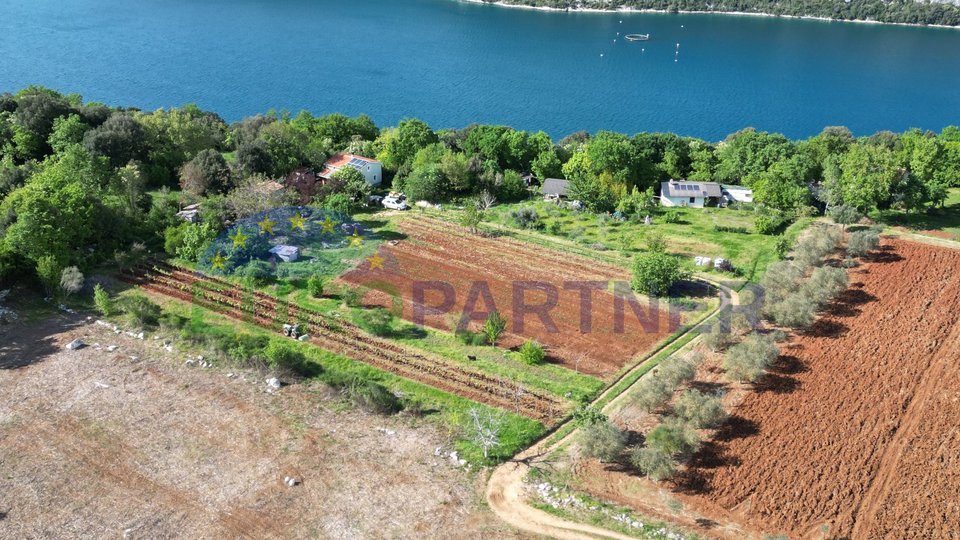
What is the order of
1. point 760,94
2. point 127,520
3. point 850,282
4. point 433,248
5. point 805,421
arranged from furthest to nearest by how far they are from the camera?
point 760,94
point 433,248
point 850,282
point 805,421
point 127,520

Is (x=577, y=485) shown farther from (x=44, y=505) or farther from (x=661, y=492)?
(x=44, y=505)

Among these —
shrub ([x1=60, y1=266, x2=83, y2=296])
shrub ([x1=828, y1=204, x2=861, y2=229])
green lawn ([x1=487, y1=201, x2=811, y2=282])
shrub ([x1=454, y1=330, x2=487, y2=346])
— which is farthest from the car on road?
shrub ([x1=828, y1=204, x2=861, y2=229])

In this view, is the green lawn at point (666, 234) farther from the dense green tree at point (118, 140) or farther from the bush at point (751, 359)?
the dense green tree at point (118, 140)

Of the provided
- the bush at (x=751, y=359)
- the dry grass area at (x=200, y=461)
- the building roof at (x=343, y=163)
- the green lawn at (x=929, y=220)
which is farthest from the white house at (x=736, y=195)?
the dry grass area at (x=200, y=461)

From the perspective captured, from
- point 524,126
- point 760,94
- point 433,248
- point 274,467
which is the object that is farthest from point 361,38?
point 274,467

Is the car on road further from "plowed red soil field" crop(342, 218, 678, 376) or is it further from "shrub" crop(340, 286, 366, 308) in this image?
"shrub" crop(340, 286, 366, 308)
